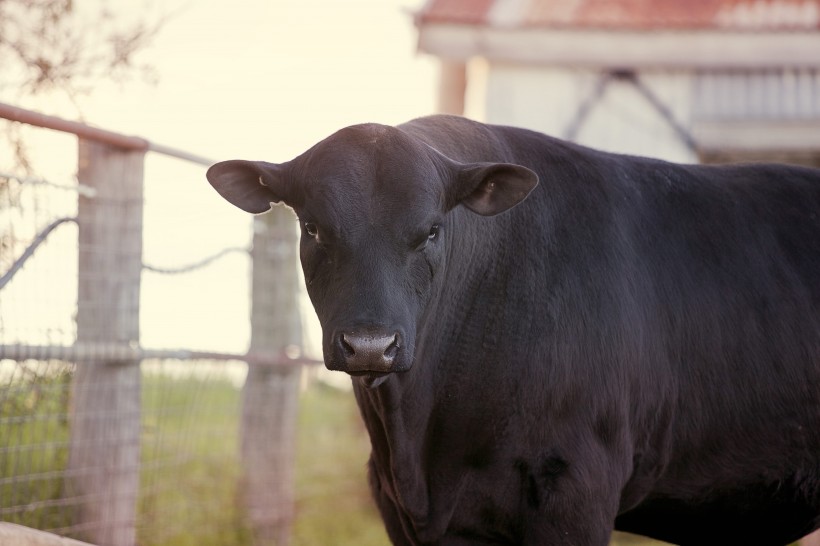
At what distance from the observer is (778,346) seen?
4793mm

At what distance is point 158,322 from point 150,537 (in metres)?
1.20

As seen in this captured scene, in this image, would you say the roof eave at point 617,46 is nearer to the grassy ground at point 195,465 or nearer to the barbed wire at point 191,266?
the grassy ground at point 195,465

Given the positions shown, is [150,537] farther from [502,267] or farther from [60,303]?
[502,267]

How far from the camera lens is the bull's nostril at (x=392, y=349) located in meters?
3.72

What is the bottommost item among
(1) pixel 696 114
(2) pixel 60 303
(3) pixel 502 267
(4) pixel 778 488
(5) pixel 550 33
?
(4) pixel 778 488

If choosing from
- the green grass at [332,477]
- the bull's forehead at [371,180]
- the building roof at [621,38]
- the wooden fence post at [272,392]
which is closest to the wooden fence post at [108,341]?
the bull's forehead at [371,180]

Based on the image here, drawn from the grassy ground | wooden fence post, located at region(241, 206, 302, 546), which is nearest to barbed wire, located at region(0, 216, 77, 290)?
the grassy ground

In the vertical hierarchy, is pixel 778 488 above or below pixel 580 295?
below

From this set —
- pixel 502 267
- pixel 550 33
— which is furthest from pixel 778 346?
pixel 550 33

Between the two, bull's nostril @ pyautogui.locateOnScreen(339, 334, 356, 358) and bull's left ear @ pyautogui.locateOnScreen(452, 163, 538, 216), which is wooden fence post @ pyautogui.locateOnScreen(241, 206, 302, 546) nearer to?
bull's left ear @ pyautogui.locateOnScreen(452, 163, 538, 216)

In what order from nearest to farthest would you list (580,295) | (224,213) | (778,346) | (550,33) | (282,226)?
(580,295) → (778,346) → (224,213) → (282,226) → (550,33)

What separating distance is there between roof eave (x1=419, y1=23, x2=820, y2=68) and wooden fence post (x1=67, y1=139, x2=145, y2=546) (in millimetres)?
5787

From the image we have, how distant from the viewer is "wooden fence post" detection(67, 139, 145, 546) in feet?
18.2

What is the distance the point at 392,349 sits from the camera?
375cm
